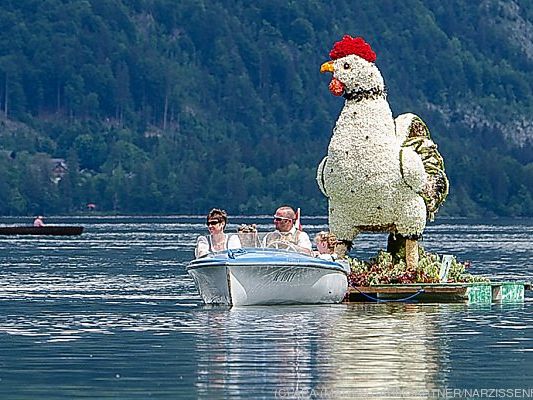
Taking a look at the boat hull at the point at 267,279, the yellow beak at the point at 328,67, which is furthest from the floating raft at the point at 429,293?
the yellow beak at the point at 328,67

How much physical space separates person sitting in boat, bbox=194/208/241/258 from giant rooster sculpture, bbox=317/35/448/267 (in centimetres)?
406

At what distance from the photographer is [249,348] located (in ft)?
111

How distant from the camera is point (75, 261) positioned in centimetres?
8369

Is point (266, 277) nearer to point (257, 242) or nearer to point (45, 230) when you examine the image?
point (257, 242)

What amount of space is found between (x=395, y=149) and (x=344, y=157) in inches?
47.3

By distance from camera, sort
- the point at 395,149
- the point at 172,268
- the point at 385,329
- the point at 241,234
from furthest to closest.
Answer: the point at 172,268, the point at 395,149, the point at 241,234, the point at 385,329

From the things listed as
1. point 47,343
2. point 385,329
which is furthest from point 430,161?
point 47,343

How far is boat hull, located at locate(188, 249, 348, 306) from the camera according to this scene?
42062 mm

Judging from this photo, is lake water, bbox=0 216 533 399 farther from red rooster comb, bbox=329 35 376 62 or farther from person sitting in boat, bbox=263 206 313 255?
red rooster comb, bbox=329 35 376 62

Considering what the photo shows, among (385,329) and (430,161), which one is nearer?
(385,329)

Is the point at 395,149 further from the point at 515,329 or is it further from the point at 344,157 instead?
the point at 515,329

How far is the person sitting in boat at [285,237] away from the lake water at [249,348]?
137 cm

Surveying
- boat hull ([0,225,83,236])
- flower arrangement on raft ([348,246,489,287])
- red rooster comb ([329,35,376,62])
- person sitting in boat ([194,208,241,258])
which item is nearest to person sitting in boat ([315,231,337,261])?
flower arrangement on raft ([348,246,489,287])

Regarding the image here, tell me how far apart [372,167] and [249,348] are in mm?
12160
